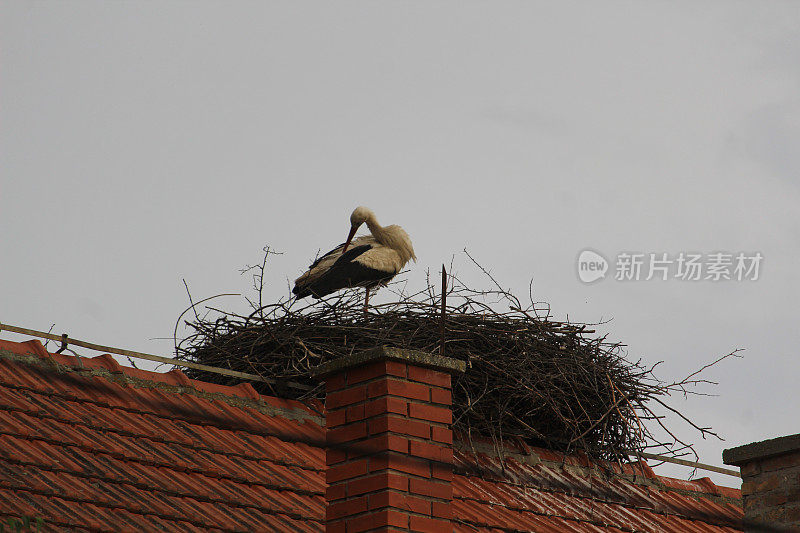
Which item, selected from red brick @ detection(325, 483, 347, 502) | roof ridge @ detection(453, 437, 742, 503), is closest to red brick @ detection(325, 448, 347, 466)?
red brick @ detection(325, 483, 347, 502)

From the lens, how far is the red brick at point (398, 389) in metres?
5.23

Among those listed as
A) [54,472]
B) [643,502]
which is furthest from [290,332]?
[54,472]

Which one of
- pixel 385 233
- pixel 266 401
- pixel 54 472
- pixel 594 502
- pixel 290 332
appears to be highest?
pixel 385 233

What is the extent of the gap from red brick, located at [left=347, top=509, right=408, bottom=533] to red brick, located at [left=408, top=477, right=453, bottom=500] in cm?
14

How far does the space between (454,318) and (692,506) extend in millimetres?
2240

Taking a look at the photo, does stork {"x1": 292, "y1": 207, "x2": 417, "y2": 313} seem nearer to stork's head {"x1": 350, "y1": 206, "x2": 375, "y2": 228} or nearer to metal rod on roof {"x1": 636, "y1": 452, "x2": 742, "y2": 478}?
stork's head {"x1": 350, "y1": 206, "x2": 375, "y2": 228}

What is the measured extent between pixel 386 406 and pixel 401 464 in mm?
251

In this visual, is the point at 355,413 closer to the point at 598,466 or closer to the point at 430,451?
the point at 430,451

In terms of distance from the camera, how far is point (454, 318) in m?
9.29

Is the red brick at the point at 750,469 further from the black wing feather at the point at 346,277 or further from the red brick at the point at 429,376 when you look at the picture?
the black wing feather at the point at 346,277

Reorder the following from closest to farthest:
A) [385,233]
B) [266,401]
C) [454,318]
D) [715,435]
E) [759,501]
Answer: [759,501] < [266,401] < [715,435] < [454,318] < [385,233]

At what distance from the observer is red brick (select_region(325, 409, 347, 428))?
5.37 m

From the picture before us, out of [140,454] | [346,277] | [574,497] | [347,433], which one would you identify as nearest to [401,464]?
[347,433]

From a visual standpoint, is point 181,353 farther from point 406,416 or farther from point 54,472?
point 406,416
